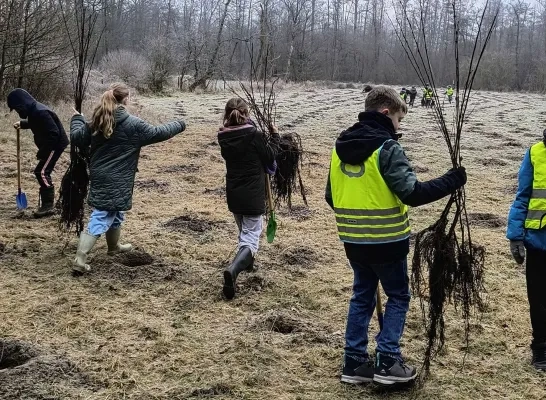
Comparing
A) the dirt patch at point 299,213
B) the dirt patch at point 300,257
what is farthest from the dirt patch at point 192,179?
the dirt patch at point 300,257

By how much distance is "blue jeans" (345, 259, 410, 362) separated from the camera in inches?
127

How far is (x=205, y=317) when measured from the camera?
14.3 ft

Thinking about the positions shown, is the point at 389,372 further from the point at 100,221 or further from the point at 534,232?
the point at 100,221

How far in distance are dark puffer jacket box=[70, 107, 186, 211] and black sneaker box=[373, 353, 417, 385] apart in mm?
2703

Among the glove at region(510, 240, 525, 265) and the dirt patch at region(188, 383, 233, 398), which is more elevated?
the glove at region(510, 240, 525, 265)

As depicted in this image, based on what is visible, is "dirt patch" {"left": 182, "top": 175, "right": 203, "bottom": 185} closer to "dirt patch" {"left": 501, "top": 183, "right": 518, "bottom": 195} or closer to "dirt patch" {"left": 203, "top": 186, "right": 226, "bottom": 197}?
"dirt patch" {"left": 203, "top": 186, "right": 226, "bottom": 197}

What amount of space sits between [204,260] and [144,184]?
395 centimetres

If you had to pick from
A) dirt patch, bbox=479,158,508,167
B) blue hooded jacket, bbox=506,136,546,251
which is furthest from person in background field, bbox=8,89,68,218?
dirt patch, bbox=479,158,508,167

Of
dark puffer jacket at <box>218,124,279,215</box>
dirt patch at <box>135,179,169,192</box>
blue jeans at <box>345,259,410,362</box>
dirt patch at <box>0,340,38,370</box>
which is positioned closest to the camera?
blue jeans at <box>345,259,410,362</box>

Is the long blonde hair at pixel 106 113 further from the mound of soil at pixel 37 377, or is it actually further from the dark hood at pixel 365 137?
the dark hood at pixel 365 137

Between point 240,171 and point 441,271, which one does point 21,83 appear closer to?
point 240,171

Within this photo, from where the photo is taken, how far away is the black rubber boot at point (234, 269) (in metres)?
4.68

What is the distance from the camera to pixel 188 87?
34281mm

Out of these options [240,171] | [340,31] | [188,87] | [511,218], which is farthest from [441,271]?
[340,31]
